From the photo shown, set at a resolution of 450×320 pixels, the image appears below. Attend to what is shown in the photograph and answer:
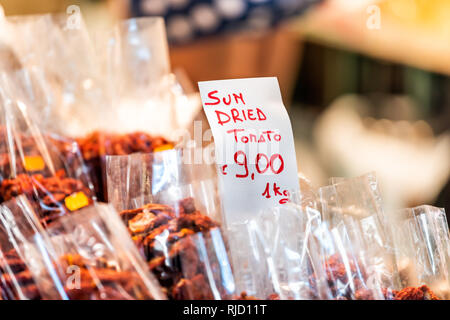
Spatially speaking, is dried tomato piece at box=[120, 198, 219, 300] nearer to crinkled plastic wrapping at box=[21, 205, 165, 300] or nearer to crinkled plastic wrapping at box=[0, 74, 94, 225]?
crinkled plastic wrapping at box=[21, 205, 165, 300]

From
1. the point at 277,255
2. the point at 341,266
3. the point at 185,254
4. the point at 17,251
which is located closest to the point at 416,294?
the point at 341,266

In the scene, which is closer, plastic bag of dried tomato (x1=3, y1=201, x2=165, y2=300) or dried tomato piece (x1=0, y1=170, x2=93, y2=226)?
plastic bag of dried tomato (x1=3, y1=201, x2=165, y2=300)

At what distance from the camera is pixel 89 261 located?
2.49 ft

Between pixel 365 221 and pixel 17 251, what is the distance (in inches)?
22.4

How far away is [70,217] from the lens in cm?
81

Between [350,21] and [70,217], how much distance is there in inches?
97.1

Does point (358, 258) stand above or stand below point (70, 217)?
below

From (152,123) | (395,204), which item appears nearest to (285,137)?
(152,123)

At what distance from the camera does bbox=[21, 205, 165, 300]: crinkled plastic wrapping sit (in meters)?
0.73

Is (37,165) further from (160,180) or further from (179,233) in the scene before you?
(179,233)

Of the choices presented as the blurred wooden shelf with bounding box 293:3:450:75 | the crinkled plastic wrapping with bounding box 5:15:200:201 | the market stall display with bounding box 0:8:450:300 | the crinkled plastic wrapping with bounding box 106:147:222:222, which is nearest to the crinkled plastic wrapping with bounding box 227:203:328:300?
the market stall display with bounding box 0:8:450:300

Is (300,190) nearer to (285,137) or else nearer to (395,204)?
(285,137)

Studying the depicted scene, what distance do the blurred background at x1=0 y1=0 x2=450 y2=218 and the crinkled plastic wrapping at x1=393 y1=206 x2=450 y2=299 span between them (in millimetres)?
1741

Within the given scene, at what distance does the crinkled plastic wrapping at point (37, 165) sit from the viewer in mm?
1065
